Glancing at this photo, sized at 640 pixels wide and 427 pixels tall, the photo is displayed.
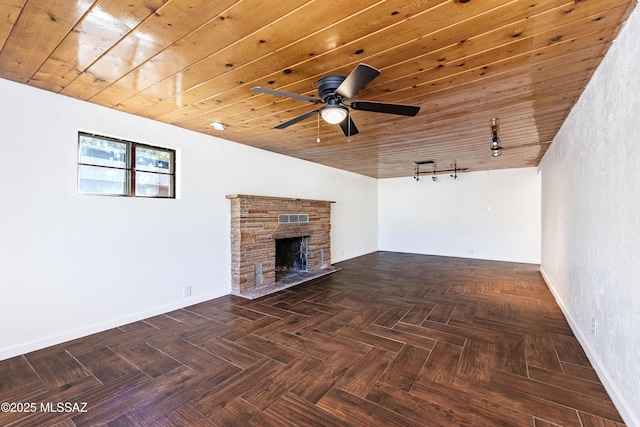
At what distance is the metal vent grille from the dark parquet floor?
58.2 inches

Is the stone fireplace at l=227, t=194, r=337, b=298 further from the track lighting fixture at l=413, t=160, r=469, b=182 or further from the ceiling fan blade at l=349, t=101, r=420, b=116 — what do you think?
the ceiling fan blade at l=349, t=101, r=420, b=116

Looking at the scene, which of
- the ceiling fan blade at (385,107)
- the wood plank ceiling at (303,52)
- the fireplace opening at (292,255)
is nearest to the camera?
the wood plank ceiling at (303,52)

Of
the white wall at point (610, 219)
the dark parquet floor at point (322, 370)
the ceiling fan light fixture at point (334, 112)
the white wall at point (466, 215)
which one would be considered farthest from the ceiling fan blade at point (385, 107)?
the white wall at point (466, 215)

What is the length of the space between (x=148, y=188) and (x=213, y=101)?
4.49ft

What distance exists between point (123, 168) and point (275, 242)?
237cm

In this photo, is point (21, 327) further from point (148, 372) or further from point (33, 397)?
point (148, 372)

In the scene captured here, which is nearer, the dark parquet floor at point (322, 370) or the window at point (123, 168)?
the dark parquet floor at point (322, 370)

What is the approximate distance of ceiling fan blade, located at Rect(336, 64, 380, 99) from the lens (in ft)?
5.05

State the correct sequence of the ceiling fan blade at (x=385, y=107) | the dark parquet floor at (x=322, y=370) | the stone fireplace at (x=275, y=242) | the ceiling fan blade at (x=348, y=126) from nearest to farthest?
1. the dark parquet floor at (x=322, y=370)
2. the ceiling fan blade at (x=385, y=107)
3. the ceiling fan blade at (x=348, y=126)
4. the stone fireplace at (x=275, y=242)

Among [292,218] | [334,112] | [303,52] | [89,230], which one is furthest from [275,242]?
[303,52]

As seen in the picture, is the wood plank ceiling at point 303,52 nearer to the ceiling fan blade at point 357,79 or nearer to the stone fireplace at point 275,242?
the ceiling fan blade at point 357,79

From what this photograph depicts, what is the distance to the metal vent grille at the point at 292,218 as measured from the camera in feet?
15.2

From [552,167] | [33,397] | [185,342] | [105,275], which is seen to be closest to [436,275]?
[552,167]

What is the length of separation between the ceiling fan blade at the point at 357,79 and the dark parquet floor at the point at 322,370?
193 centimetres
